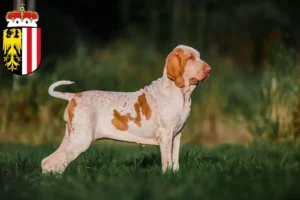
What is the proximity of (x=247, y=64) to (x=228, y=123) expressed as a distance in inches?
223

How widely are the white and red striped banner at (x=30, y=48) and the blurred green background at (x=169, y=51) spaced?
9.56 feet

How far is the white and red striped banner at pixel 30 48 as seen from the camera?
8.67 meters

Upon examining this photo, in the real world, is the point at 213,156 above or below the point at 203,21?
below

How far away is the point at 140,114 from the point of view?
6.04 m

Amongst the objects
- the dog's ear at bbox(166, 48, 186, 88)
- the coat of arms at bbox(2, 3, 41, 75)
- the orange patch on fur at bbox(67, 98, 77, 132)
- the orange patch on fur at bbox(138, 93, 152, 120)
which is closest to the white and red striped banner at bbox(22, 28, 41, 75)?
the coat of arms at bbox(2, 3, 41, 75)

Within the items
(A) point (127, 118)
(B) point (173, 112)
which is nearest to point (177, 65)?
(B) point (173, 112)

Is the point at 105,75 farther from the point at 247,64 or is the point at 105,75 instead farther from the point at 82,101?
the point at 82,101

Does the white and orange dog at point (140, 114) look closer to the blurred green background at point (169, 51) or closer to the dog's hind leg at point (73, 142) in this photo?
the dog's hind leg at point (73, 142)

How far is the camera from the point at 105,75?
13.5 meters

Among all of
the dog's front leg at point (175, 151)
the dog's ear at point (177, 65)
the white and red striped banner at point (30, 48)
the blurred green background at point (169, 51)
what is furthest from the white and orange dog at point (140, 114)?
the blurred green background at point (169, 51)

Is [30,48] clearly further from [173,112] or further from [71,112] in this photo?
[173,112]

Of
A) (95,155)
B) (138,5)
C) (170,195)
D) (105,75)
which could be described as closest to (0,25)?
(105,75)

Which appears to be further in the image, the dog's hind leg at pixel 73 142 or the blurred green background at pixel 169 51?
the blurred green background at pixel 169 51

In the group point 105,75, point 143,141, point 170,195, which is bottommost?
point 170,195
